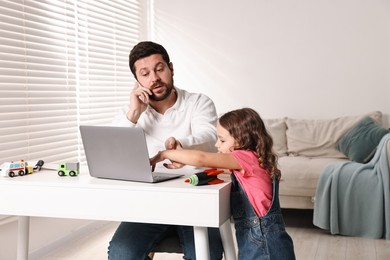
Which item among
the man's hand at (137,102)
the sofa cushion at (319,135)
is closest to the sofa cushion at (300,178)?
the sofa cushion at (319,135)

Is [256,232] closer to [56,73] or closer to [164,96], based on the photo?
[164,96]

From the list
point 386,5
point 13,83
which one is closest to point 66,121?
point 13,83

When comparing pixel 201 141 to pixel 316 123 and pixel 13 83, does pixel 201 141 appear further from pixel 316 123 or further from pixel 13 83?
pixel 316 123

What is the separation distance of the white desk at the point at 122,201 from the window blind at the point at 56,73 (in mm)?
1205

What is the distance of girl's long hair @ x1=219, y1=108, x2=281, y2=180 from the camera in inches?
70.0

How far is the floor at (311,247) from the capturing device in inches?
123

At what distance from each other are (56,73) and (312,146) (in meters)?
2.13

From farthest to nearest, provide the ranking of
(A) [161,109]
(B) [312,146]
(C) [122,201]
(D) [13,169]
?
(B) [312,146] < (A) [161,109] < (D) [13,169] < (C) [122,201]

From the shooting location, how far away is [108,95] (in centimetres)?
417

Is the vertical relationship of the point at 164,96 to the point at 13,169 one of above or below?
above

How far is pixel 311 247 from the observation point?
10.9ft

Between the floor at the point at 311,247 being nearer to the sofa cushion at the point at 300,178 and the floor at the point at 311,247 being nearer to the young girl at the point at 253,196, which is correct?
the sofa cushion at the point at 300,178

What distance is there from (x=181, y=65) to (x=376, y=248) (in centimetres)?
249

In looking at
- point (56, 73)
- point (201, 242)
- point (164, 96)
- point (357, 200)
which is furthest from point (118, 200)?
point (357, 200)
